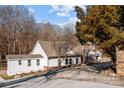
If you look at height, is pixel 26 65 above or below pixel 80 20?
below

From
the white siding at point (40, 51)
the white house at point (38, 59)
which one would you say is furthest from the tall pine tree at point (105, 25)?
the white siding at point (40, 51)

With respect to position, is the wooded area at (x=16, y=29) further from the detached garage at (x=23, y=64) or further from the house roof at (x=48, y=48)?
the house roof at (x=48, y=48)

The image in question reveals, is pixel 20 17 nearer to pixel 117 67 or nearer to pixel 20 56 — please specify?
pixel 20 56

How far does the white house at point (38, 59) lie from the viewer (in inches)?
953

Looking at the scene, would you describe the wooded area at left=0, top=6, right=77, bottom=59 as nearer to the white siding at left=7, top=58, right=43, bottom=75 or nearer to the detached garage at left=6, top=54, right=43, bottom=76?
the detached garage at left=6, top=54, right=43, bottom=76

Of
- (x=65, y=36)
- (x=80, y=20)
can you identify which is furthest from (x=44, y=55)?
(x=80, y=20)

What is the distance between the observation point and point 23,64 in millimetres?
25234

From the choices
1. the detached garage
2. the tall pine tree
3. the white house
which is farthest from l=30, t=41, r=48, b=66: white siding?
the tall pine tree

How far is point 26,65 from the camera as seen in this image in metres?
25.5

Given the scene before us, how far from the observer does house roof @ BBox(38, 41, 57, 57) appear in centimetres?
2926

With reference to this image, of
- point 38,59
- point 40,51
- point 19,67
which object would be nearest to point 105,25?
point 19,67

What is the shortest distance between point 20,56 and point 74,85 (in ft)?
38.4
